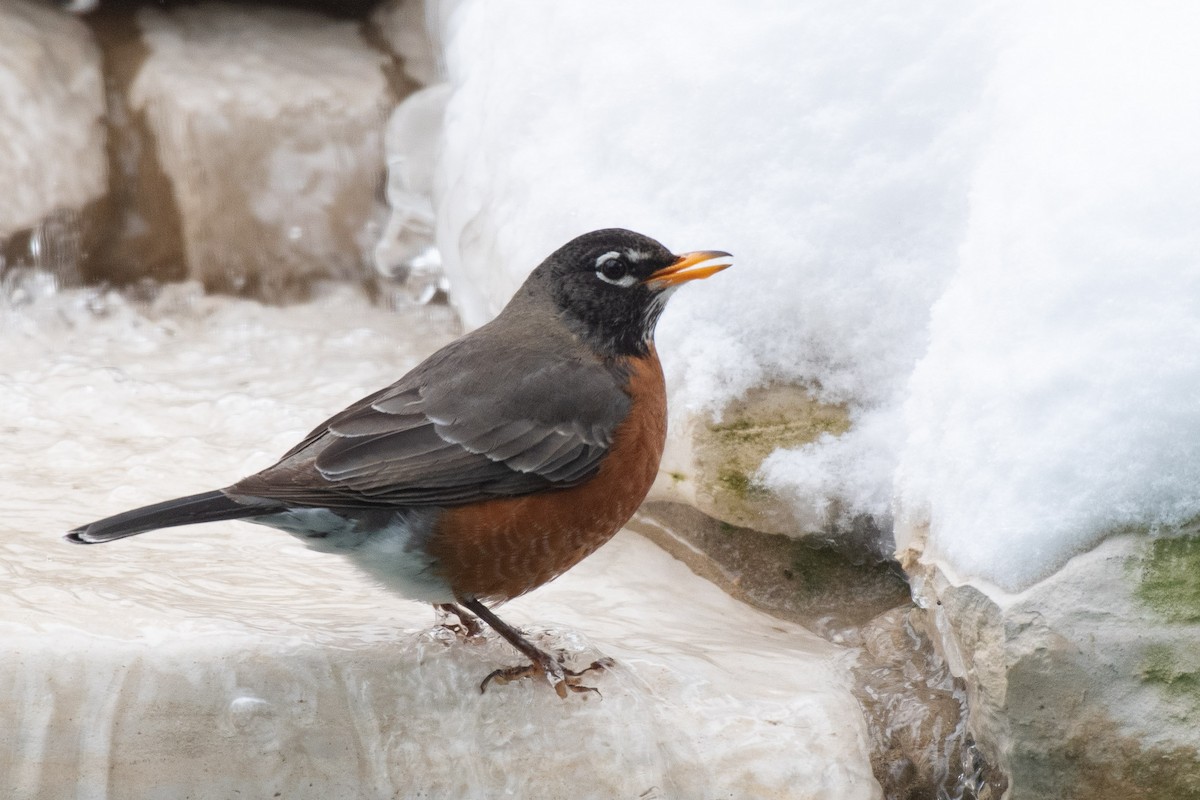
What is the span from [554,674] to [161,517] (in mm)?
1103

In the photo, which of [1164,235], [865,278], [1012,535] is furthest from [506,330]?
[1164,235]

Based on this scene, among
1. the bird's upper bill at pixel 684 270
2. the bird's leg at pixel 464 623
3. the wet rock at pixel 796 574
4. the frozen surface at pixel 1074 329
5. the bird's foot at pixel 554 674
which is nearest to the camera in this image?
the frozen surface at pixel 1074 329

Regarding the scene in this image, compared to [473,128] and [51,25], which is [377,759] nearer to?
[473,128]

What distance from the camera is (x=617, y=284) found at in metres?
4.16

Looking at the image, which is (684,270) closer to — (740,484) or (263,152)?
(740,484)

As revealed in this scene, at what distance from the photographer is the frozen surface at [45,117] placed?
6957mm

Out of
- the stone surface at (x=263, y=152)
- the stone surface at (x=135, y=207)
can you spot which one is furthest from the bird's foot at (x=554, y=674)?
the stone surface at (x=135, y=207)

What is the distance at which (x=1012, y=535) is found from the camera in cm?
349

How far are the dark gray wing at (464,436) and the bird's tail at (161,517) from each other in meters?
0.05

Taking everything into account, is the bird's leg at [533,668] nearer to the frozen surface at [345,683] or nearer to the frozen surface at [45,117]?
the frozen surface at [345,683]

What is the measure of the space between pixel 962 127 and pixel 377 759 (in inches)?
114

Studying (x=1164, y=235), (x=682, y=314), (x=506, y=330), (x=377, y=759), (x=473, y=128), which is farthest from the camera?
(x=473, y=128)

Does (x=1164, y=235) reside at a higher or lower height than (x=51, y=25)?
higher

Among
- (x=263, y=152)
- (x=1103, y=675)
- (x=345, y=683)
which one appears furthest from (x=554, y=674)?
(x=263, y=152)
